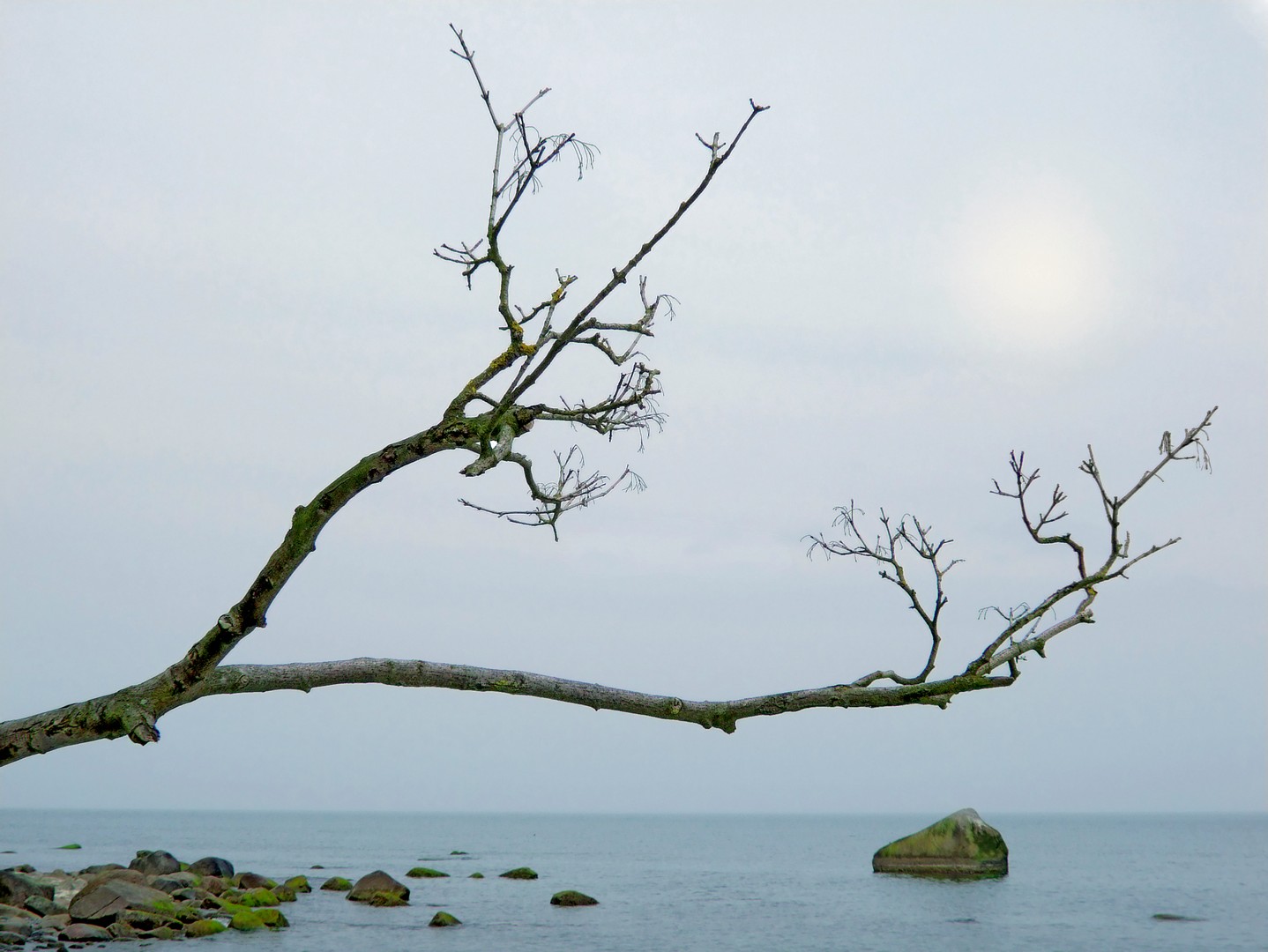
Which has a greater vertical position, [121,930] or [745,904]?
[121,930]

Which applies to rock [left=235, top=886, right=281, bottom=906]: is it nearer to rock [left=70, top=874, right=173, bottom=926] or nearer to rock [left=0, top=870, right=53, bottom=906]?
rock [left=70, top=874, right=173, bottom=926]

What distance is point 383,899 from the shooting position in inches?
1676

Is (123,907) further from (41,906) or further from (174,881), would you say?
(174,881)

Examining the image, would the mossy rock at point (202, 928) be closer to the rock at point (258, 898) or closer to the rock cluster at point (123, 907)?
the rock cluster at point (123, 907)

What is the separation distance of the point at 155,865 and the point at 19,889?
7526 millimetres

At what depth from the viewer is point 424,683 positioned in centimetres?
608

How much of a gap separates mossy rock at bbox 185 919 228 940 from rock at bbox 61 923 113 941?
223 centimetres

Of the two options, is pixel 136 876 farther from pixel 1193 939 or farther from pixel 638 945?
pixel 1193 939

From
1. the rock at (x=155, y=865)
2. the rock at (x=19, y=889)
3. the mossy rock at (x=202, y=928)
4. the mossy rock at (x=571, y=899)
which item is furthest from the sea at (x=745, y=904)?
the rock at (x=19, y=889)

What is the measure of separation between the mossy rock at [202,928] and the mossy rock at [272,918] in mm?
1625

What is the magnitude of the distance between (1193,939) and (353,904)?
3395 centimetres

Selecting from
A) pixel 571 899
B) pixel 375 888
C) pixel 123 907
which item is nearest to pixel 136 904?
pixel 123 907

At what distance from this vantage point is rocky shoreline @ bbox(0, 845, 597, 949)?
27000mm

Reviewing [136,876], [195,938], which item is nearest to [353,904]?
[136,876]
